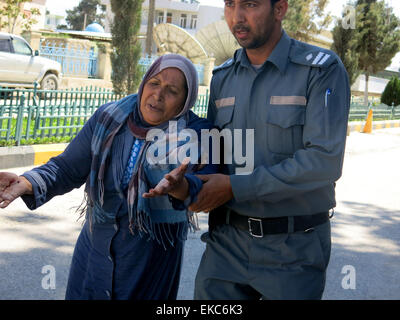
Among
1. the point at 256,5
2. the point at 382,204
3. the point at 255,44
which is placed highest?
the point at 256,5

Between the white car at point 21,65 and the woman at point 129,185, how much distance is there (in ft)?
43.7

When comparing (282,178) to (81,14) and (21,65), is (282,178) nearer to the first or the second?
(21,65)

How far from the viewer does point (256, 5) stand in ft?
7.43

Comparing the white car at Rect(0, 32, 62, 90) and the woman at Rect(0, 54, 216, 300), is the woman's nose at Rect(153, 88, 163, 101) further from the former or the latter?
the white car at Rect(0, 32, 62, 90)

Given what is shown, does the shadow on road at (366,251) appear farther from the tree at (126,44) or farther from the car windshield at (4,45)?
the car windshield at (4,45)

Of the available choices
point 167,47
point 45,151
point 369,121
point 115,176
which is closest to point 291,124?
point 115,176

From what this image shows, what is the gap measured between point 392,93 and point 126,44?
727 inches

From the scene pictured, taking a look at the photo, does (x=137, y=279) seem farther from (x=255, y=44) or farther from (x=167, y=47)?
(x=167, y=47)

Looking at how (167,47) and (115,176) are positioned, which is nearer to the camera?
(115,176)

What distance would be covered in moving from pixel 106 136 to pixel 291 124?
83 centimetres

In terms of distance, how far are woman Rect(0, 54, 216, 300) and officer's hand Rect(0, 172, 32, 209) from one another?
68 millimetres

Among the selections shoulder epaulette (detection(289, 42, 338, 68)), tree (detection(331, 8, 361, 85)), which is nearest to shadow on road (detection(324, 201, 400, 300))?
shoulder epaulette (detection(289, 42, 338, 68))

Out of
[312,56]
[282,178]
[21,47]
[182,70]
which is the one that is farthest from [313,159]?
[21,47]

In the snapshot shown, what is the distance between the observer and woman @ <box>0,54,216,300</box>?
96.5 inches
